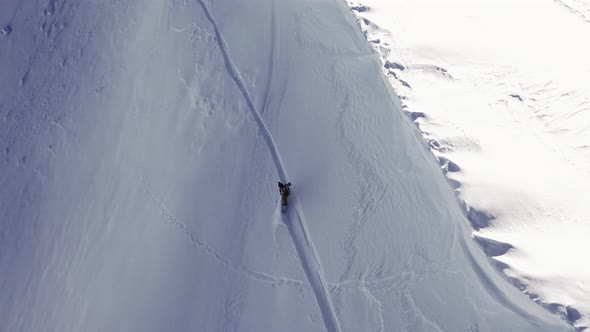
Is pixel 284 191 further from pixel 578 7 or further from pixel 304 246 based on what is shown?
pixel 578 7

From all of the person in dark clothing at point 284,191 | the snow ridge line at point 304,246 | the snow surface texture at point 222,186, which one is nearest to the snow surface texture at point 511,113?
the snow surface texture at point 222,186

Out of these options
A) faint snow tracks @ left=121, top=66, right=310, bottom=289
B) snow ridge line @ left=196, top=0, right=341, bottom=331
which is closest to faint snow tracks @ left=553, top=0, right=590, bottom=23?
snow ridge line @ left=196, top=0, right=341, bottom=331

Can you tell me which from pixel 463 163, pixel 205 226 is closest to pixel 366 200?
pixel 463 163

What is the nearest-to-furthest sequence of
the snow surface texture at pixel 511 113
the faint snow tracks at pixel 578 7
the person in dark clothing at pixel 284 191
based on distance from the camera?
the snow surface texture at pixel 511 113 < the person in dark clothing at pixel 284 191 < the faint snow tracks at pixel 578 7

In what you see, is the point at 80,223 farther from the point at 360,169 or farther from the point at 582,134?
the point at 582,134

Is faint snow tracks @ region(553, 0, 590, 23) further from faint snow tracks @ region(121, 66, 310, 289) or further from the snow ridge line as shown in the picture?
faint snow tracks @ region(121, 66, 310, 289)

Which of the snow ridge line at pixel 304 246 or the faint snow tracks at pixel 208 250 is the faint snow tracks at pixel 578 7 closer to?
the snow ridge line at pixel 304 246
